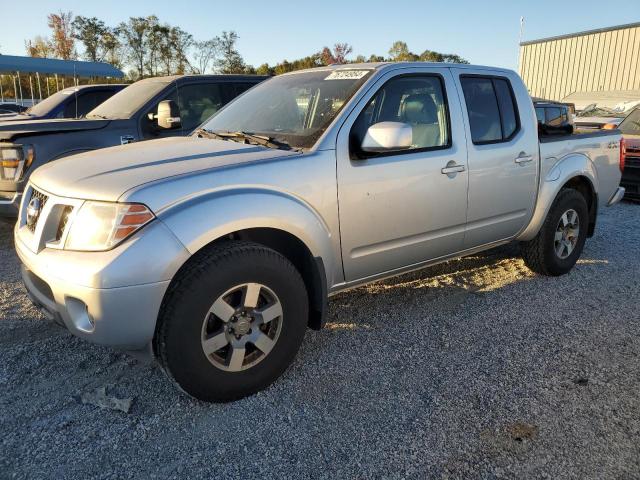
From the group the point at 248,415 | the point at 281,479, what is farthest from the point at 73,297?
the point at 281,479

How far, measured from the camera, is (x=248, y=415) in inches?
106

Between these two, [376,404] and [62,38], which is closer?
[376,404]

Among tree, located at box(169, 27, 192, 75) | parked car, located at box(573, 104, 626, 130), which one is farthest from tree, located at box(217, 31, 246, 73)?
parked car, located at box(573, 104, 626, 130)

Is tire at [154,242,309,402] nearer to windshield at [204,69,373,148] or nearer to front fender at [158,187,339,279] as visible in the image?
front fender at [158,187,339,279]

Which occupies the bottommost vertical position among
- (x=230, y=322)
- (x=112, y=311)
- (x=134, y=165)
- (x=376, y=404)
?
(x=376, y=404)

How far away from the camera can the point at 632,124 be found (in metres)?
9.68

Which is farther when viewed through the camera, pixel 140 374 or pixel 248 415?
pixel 140 374

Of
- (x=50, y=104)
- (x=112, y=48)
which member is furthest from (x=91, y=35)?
(x=50, y=104)

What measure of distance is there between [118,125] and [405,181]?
389 centimetres

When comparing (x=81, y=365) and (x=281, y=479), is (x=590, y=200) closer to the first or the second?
(x=281, y=479)

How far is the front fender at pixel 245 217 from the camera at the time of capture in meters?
2.48

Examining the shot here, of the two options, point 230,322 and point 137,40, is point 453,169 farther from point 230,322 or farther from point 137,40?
point 137,40

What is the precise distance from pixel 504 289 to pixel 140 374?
2997 mm

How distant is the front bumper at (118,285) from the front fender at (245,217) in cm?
7
